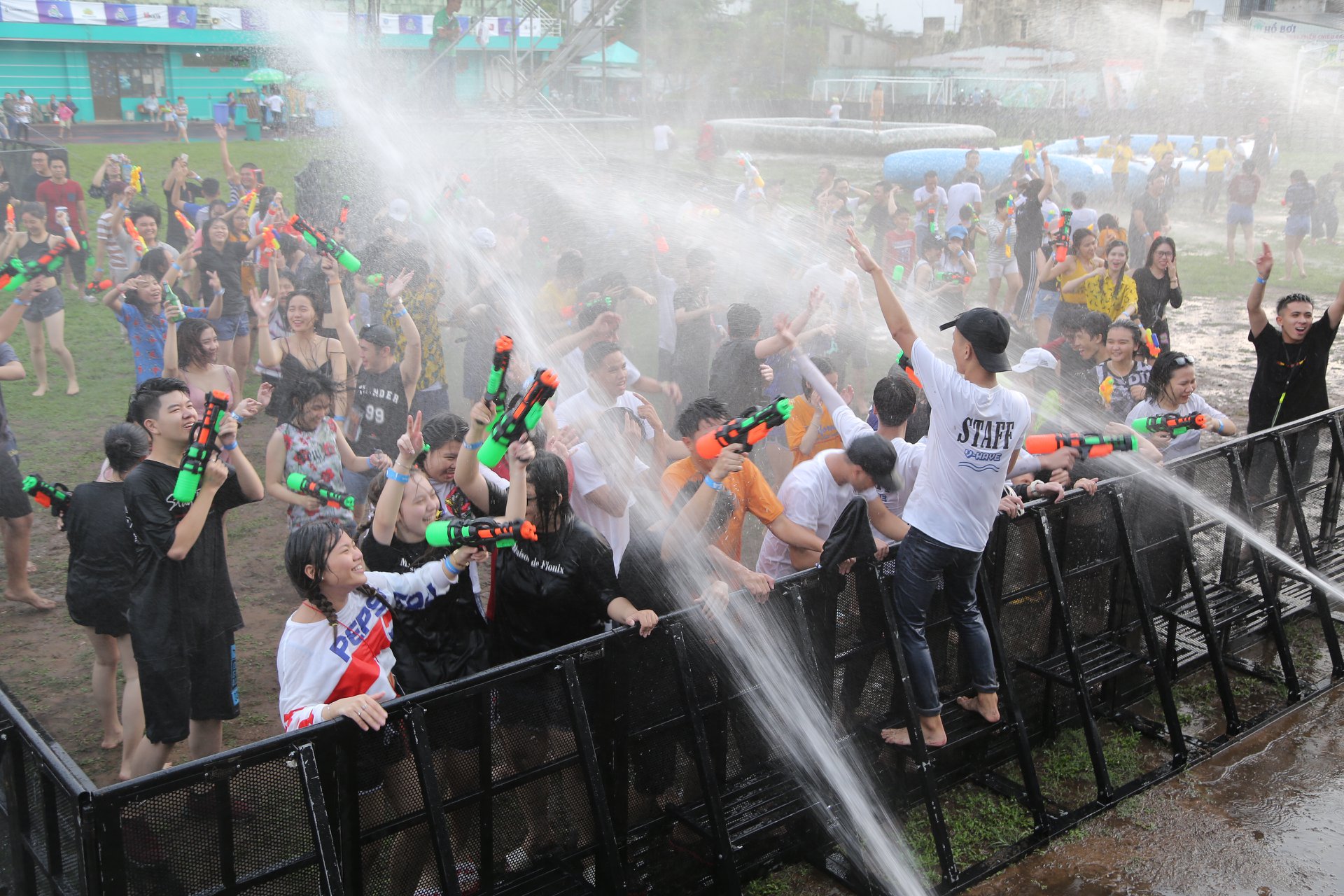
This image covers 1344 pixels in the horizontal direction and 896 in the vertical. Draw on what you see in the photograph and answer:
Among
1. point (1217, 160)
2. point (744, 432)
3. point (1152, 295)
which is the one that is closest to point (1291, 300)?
point (1152, 295)

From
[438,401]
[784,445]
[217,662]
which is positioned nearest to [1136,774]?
[784,445]

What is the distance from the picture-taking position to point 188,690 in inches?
179

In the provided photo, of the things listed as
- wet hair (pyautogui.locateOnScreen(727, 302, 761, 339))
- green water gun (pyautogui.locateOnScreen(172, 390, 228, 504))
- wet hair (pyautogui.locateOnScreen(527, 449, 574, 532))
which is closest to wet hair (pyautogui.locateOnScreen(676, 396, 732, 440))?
wet hair (pyautogui.locateOnScreen(527, 449, 574, 532))

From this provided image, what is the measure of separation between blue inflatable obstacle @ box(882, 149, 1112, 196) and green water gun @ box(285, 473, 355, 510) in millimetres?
21993

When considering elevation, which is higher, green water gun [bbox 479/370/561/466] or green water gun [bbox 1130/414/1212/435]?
green water gun [bbox 479/370/561/466]

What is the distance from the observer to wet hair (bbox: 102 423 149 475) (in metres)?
4.83

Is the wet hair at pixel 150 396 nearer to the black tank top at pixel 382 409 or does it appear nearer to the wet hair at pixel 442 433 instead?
the wet hair at pixel 442 433

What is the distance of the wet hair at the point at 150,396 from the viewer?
4547 mm

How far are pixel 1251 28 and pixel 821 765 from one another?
5233cm

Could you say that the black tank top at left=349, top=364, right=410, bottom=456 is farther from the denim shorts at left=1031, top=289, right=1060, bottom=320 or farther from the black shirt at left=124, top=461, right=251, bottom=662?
the denim shorts at left=1031, top=289, right=1060, bottom=320

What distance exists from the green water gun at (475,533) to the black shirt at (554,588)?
1.56 ft

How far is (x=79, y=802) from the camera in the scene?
9.43 feet

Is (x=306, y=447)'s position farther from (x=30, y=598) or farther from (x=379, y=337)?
(x=30, y=598)

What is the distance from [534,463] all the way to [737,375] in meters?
3.46
